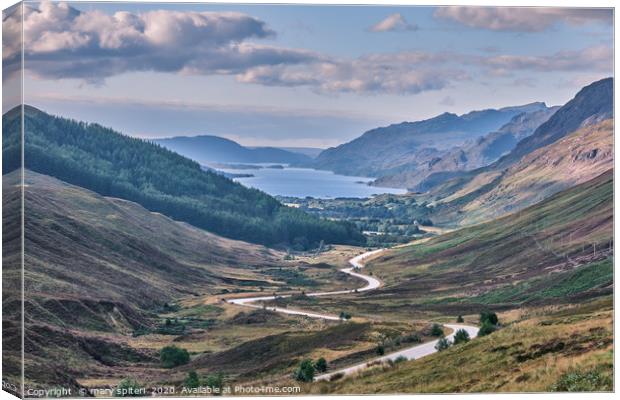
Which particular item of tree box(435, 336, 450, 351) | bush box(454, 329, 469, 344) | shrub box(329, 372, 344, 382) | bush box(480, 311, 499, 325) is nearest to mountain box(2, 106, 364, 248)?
bush box(480, 311, 499, 325)

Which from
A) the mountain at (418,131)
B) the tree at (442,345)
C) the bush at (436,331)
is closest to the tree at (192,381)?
the tree at (442,345)

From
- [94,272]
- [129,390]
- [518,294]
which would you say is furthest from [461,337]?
[94,272]

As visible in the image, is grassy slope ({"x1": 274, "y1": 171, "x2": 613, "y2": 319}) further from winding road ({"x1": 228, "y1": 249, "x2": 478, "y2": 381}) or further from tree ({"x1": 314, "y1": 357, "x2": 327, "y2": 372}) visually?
tree ({"x1": 314, "y1": 357, "x2": 327, "y2": 372})

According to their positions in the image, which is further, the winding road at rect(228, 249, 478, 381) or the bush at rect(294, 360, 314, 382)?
the winding road at rect(228, 249, 478, 381)

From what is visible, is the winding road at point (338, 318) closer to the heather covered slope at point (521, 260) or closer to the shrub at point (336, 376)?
the shrub at point (336, 376)

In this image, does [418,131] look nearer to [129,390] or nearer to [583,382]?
[129,390]


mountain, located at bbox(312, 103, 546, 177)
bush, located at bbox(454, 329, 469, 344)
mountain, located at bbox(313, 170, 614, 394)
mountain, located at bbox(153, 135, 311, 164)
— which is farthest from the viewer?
mountain, located at bbox(312, 103, 546, 177)

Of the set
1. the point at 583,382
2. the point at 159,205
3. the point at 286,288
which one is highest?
the point at 159,205

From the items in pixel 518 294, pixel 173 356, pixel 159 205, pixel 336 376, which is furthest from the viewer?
pixel 159 205
